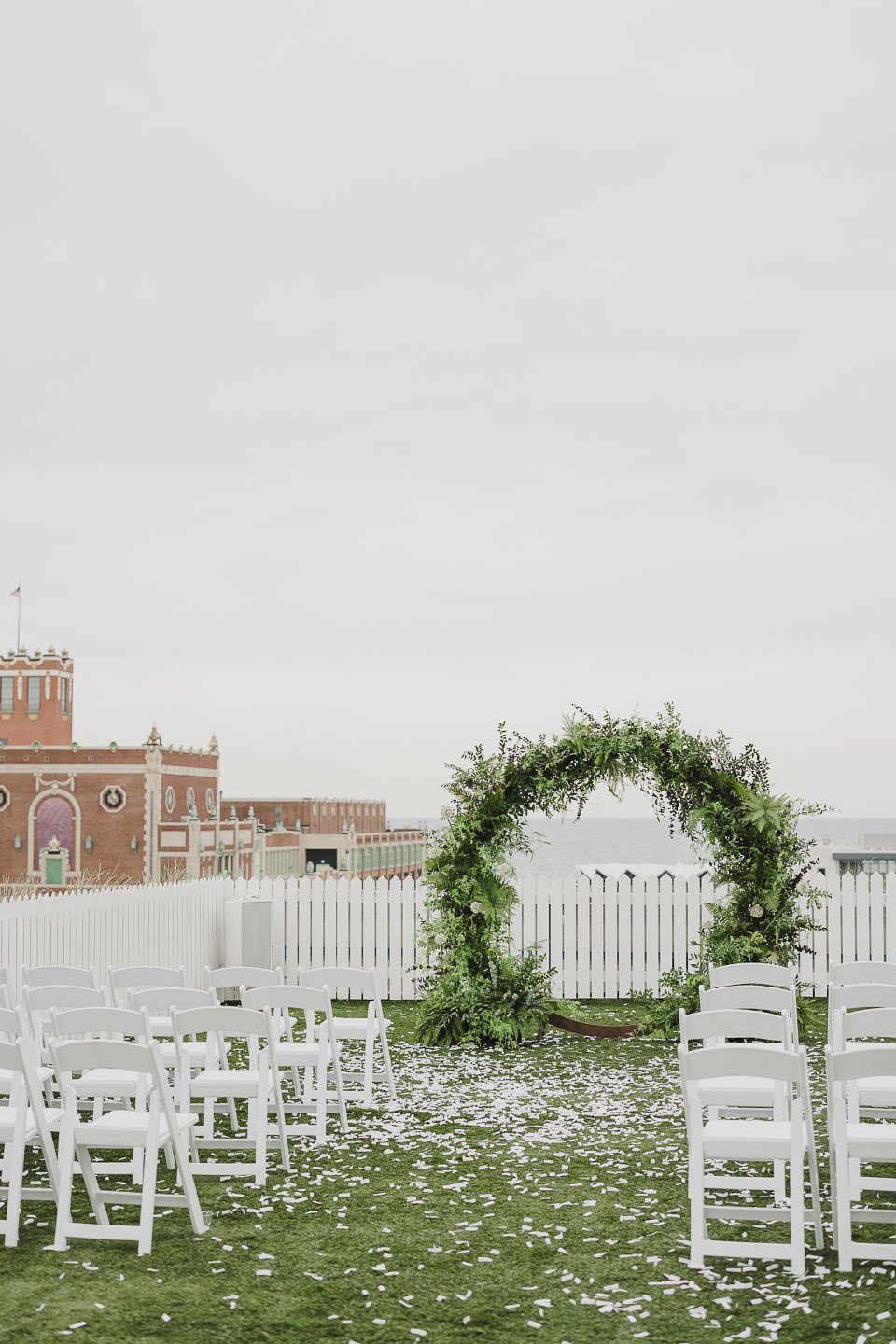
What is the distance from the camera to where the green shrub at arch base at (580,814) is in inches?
532

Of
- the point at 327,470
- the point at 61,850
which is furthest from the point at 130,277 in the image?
the point at 61,850

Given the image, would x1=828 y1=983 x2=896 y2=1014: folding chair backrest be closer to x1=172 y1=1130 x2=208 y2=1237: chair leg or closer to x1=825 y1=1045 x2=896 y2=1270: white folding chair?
x1=825 y1=1045 x2=896 y2=1270: white folding chair

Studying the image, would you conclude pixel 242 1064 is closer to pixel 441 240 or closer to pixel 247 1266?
pixel 247 1266

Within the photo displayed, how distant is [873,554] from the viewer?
32.6 meters

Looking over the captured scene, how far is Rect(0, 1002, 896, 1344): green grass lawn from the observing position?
210 inches

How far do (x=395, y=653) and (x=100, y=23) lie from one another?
1860 inches

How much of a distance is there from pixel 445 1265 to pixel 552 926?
1123 cm

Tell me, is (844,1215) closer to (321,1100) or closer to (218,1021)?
(218,1021)

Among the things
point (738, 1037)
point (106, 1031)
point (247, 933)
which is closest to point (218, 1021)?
point (106, 1031)

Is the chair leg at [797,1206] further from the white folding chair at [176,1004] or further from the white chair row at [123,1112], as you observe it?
the white folding chair at [176,1004]

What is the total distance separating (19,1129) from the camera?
20.9ft

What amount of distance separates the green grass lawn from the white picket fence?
798 cm

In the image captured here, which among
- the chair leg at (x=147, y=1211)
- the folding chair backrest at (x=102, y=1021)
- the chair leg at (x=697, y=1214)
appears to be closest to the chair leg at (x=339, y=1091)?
the folding chair backrest at (x=102, y=1021)

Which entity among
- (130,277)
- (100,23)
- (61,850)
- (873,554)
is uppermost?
(130,277)
